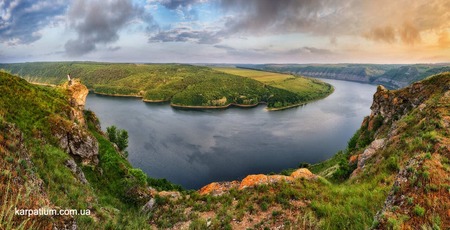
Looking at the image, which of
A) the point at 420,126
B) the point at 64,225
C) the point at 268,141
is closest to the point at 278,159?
the point at 268,141

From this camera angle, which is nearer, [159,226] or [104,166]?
[159,226]

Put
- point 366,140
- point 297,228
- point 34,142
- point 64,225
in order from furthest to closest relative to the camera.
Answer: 1. point 366,140
2. point 34,142
3. point 297,228
4. point 64,225

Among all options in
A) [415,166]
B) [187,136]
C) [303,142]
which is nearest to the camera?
[415,166]

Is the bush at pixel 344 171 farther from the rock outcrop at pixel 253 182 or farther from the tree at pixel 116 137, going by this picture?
the tree at pixel 116 137

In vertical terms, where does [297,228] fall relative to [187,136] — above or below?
above

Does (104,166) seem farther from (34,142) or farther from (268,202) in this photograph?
(268,202)

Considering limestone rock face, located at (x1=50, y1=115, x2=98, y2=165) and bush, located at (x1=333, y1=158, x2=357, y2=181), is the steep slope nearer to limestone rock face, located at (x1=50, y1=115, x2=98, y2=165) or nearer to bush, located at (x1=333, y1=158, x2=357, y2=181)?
bush, located at (x1=333, y1=158, x2=357, y2=181)

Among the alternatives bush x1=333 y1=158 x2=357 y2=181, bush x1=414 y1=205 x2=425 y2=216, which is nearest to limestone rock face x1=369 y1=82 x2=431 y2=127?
bush x1=333 y1=158 x2=357 y2=181

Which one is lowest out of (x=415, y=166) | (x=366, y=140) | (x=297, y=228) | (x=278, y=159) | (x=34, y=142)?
(x=278, y=159)
